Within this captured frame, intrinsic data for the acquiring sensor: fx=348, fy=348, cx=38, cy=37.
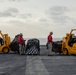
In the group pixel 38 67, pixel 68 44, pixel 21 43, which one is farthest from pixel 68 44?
pixel 38 67

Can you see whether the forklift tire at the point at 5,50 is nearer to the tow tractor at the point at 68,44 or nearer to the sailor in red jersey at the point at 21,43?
the sailor in red jersey at the point at 21,43

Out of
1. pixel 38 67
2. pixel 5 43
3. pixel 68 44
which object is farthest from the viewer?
pixel 5 43

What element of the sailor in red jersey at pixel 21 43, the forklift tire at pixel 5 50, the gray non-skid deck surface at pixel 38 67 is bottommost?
the gray non-skid deck surface at pixel 38 67

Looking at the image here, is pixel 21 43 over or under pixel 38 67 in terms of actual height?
over

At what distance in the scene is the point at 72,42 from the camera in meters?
28.9

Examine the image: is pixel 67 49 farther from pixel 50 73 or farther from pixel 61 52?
pixel 50 73

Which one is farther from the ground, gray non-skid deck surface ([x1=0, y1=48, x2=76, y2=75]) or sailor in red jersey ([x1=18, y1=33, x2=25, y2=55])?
sailor in red jersey ([x1=18, y1=33, x2=25, y2=55])

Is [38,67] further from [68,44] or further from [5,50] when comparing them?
[5,50]

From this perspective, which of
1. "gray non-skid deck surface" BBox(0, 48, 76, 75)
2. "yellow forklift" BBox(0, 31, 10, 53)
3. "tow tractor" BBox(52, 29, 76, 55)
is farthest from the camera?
"yellow forklift" BBox(0, 31, 10, 53)

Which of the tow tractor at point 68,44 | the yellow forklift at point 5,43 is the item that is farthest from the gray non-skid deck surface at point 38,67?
the yellow forklift at point 5,43

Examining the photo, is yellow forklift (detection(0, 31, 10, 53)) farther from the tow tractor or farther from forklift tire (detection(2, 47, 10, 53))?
the tow tractor

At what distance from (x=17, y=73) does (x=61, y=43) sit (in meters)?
14.7

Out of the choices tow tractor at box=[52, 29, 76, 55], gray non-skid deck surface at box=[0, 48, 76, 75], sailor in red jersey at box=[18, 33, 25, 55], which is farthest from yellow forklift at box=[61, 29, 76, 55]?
gray non-skid deck surface at box=[0, 48, 76, 75]

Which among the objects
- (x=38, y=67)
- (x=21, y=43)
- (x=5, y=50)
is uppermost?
(x=21, y=43)
